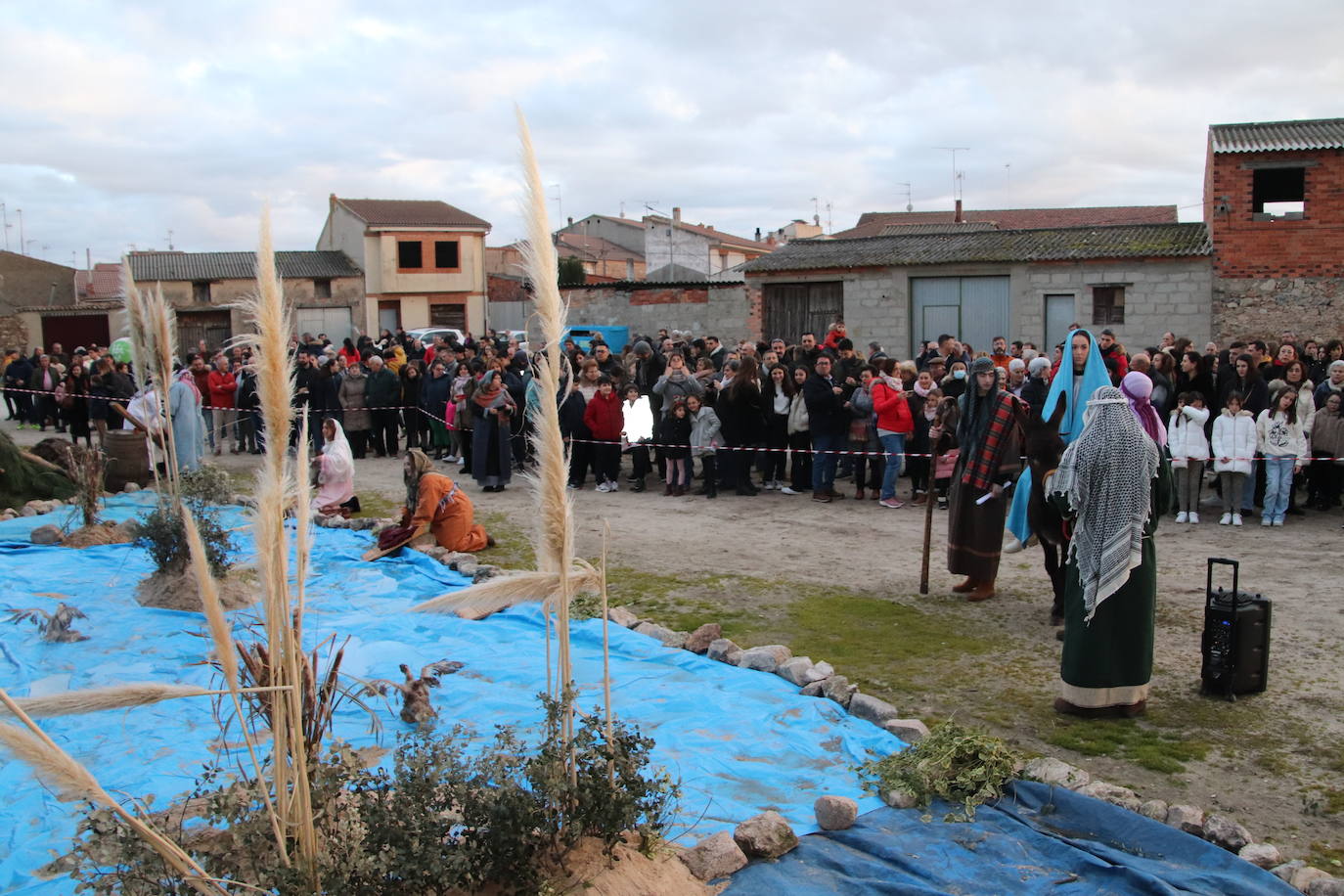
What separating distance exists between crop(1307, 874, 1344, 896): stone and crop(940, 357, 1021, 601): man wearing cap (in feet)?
13.7

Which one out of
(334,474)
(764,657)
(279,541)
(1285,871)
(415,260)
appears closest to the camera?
(279,541)

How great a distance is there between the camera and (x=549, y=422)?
374cm

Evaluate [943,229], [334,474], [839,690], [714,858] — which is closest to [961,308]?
[943,229]

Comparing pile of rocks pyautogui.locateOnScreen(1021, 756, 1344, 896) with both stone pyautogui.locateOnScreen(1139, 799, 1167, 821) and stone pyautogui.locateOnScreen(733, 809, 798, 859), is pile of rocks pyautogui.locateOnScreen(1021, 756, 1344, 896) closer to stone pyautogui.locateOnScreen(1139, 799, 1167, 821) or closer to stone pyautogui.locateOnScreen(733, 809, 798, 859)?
stone pyautogui.locateOnScreen(1139, 799, 1167, 821)

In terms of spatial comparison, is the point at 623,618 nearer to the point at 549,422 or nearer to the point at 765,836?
the point at 765,836

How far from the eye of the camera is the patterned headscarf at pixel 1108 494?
5.96 metres

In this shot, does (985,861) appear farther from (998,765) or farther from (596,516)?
(596,516)

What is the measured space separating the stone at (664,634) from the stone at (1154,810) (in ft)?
10.6

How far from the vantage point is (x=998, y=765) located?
5.23 meters

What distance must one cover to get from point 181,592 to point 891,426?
7.55 m

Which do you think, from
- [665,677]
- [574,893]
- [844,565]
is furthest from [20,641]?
[844,565]

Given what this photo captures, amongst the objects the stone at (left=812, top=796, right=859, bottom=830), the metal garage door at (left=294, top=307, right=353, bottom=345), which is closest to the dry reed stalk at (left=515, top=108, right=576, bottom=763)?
the stone at (left=812, top=796, right=859, bottom=830)

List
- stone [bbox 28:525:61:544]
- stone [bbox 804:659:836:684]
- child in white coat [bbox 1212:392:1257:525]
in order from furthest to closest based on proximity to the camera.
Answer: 1. child in white coat [bbox 1212:392:1257:525]
2. stone [bbox 28:525:61:544]
3. stone [bbox 804:659:836:684]

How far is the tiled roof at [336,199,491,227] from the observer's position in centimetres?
4412
